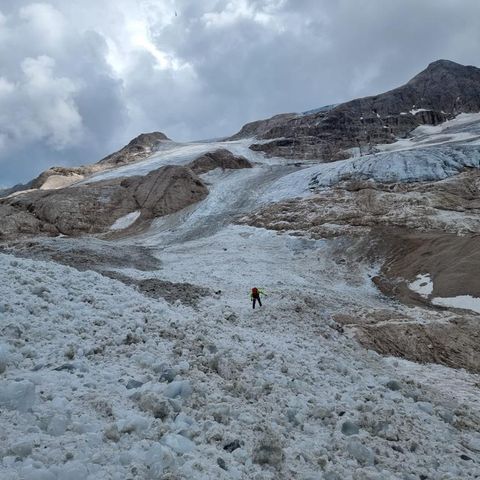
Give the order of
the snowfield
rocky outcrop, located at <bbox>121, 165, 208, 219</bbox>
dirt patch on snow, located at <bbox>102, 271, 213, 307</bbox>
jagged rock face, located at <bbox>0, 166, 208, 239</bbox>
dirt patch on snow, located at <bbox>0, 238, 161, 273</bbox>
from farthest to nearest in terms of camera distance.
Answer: rocky outcrop, located at <bbox>121, 165, 208, 219</bbox> → jagged rock face, located at <bbox>0, 166, 208, 239</bbox> → dirt patch on snow, located at <bbox>0, 238, 161, 273</bbox> → dirt patch on snow, located at <bbox>102, 271, 213, 307</bbox> → the snowfield

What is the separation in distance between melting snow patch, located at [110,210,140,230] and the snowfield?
43.5 meters

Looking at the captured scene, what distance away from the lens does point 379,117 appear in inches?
4727

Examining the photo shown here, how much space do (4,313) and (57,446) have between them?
181 inches

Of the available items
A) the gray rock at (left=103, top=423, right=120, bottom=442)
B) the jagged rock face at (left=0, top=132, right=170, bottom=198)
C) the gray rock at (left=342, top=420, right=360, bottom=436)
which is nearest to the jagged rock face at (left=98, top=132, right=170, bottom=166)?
the jagged rock face at (left=0, top=132, right=170, bottom=198)

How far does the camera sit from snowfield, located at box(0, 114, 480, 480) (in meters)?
6.78

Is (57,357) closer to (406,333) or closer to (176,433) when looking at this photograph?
(176,433)

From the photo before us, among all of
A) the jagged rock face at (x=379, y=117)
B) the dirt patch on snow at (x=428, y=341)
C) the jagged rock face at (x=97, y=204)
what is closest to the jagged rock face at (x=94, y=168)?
the jagged rock face at (x=97, y=204)

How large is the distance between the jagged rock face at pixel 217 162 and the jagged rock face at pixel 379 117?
17.3m

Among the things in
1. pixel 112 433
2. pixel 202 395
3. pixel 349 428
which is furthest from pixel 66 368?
pixel 349 428

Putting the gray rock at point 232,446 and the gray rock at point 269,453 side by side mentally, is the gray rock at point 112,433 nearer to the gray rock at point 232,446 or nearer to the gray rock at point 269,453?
the gray rock at point 232,446

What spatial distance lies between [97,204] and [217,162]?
28772mm

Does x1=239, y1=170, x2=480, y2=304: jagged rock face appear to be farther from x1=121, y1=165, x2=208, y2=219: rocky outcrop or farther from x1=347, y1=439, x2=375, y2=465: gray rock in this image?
x1=347, y1=439, x2=375, y2=465: gray rock

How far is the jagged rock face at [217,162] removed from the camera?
3349 inches

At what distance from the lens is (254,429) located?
27.1ft
